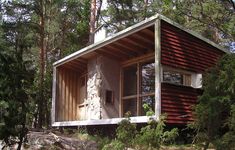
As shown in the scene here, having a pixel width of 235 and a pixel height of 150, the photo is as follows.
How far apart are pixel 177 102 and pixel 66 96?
6964 millimetres

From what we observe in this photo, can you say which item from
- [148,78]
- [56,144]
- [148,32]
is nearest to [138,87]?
[148,78]

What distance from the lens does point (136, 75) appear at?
14117 millimetres

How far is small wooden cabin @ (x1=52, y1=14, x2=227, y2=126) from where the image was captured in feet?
36.4

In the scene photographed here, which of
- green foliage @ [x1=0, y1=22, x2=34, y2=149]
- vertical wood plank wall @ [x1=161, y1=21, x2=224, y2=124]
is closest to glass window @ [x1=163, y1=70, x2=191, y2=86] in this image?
vertical wood plank wall @ [x1=161, y1=21, x2=224, y2=124]

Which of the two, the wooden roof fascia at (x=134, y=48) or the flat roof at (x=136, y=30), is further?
the wooden roof fascia at (x=134, y=48)

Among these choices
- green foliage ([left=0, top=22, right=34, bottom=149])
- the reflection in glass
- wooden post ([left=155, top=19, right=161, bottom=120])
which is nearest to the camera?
green foliage ([left=0, top=22, right=34, bottom=149])

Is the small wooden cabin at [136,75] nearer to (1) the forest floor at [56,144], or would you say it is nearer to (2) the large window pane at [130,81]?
(2) the large window pane at [130,81]

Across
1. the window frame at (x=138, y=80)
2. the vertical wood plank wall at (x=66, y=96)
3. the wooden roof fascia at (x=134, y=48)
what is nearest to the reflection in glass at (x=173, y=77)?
the window frame at (x=138, y=80)

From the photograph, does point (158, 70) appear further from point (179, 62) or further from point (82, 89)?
point (82, 89)

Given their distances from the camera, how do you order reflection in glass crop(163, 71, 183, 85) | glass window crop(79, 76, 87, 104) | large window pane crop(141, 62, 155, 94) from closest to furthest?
reflection in glass crop(163, 71, 183, 85)
large window pane crop(141, 62, 155, 94)
glass window crop(79, 76, 87, 104)

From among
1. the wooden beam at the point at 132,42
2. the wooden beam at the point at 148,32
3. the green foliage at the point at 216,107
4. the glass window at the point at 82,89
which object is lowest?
the green foliage at the point at 216,107

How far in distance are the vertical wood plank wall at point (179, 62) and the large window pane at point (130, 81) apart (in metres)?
2.71

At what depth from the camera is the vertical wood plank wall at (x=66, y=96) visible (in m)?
16.8

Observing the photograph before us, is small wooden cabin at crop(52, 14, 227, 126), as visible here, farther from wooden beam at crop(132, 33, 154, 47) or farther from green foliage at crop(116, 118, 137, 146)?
green foliage at crop(116, 118, 137, 146)
